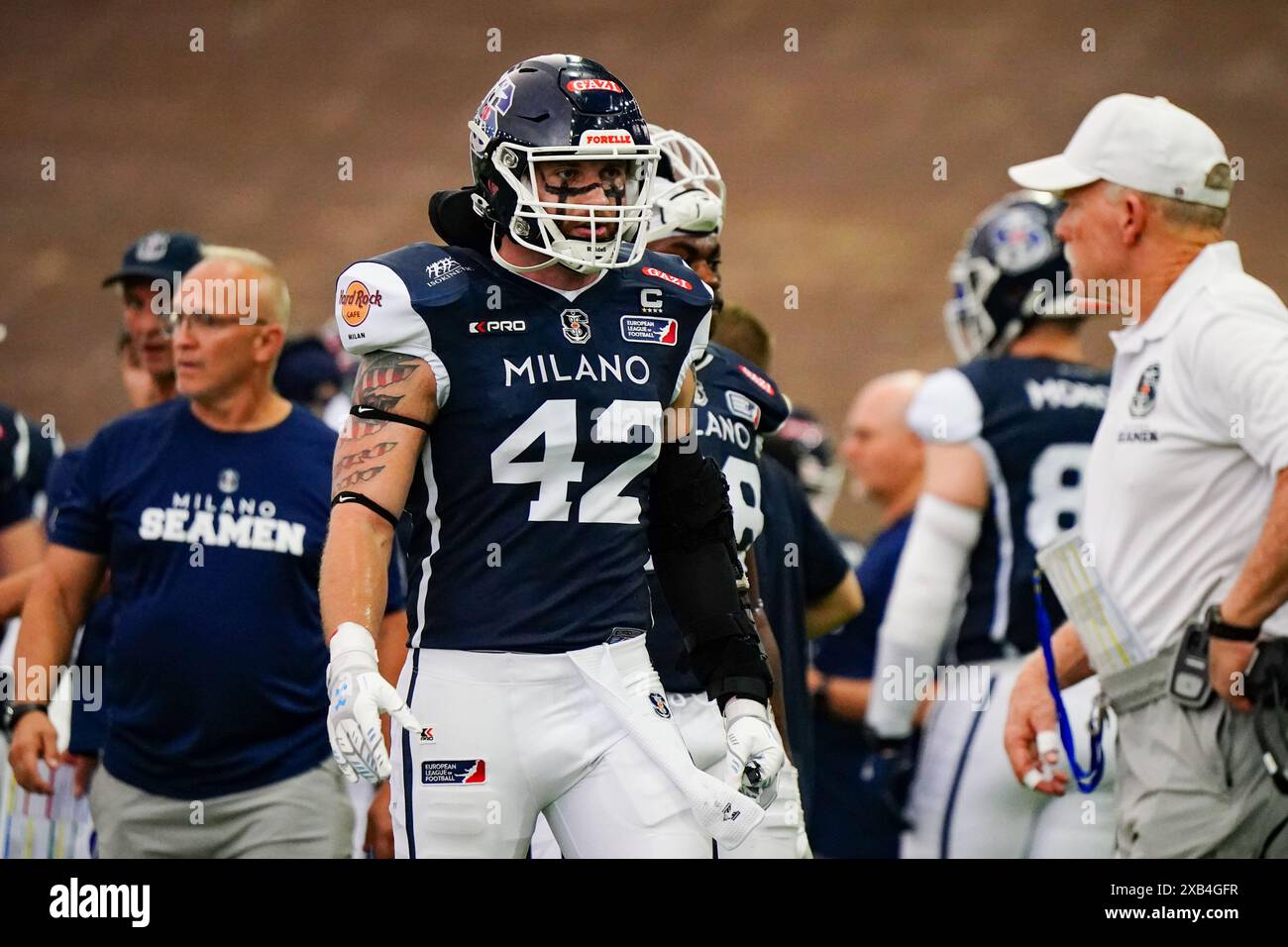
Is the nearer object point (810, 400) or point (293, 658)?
point (293, 658)

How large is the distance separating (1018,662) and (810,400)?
4.79 m

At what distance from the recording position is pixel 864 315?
372 inches

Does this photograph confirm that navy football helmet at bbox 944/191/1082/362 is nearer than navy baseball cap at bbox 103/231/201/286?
Yes

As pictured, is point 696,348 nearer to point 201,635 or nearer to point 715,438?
point 715,438

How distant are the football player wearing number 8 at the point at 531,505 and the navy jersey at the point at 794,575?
42.3 inches

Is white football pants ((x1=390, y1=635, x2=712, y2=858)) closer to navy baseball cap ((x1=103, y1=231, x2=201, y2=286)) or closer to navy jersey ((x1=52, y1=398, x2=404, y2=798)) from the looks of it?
navy jersey ((x1=52, y1=398, x2=404, y2=798))

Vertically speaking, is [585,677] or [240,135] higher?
[240,135]

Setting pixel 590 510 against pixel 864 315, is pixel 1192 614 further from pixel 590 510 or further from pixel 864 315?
pixel 864 315

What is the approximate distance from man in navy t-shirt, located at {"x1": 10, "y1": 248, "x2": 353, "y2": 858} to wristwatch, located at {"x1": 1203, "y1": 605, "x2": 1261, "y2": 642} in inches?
79.4

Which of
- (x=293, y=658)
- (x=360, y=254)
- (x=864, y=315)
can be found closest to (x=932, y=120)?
(x=864, y=315)

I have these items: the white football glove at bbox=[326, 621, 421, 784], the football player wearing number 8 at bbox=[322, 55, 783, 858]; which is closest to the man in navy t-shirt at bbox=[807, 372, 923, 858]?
the football player wearing number 8 at bbox=[322, 55, 783, 858]

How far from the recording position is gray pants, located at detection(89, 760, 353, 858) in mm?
4199

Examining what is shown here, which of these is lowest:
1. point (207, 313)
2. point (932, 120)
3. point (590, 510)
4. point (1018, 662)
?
point (1018, 662)
